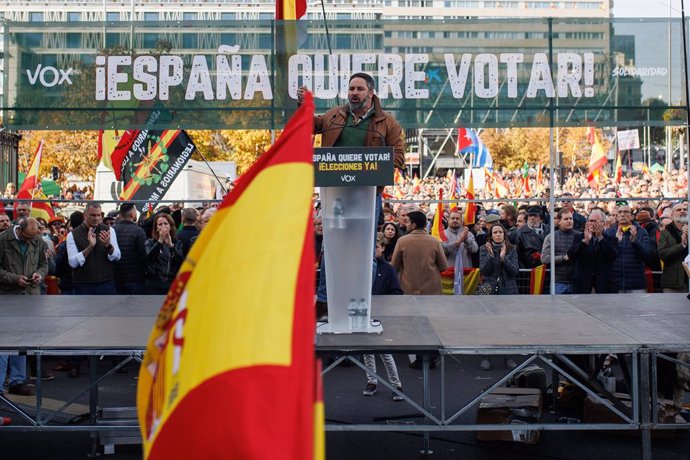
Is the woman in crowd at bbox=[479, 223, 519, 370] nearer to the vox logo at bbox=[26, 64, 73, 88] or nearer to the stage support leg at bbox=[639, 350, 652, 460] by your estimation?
the stage support leg at bbox=[639, 350, 652, 460]

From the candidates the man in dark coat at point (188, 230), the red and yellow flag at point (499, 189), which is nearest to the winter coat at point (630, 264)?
the man in dark coat at point (188, 230)

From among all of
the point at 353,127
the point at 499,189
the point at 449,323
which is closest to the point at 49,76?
the point at 353,127

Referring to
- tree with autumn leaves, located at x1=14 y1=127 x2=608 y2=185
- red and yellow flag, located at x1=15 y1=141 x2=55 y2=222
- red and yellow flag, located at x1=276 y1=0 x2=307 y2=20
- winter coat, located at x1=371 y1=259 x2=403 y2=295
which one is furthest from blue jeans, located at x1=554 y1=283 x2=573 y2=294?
tree with autumn leaves, located at x1=14 y1=127 x2=608 y2=185

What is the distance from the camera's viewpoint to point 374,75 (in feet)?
35.0

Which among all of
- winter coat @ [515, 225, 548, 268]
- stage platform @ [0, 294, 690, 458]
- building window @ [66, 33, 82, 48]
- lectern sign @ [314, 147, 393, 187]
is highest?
building window @ [66, 33, 82, 48]

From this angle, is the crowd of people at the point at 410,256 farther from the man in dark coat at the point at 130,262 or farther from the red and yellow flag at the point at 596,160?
the red and yellow flag at the point at 596,160

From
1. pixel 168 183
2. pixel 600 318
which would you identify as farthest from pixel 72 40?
pixel 600 318

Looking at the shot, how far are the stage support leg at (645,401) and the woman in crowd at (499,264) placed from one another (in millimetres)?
4607

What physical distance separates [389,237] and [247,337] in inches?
409

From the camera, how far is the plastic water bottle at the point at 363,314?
660 cm

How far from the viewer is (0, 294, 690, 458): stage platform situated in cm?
623

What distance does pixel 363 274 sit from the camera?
650cm

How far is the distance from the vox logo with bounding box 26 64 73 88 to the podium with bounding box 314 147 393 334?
5589 millimetres

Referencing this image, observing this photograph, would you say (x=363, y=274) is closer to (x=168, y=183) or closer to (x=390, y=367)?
(x=390, y=367)
